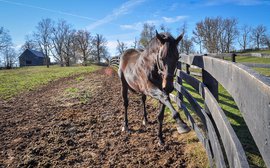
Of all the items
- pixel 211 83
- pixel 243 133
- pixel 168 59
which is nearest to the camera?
pixel 168 59

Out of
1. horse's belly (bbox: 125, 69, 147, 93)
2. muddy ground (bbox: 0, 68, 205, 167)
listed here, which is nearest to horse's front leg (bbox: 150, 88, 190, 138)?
horse's belly (bbox: 125, 69, 147, 93)

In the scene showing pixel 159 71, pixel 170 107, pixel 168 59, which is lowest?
pixel 170 107

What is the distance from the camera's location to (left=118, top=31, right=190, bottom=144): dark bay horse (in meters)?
2.96

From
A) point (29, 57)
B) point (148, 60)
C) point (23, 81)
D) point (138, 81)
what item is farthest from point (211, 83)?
point (29, 57)

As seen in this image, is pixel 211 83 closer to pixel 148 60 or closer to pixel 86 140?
pixel 148 60

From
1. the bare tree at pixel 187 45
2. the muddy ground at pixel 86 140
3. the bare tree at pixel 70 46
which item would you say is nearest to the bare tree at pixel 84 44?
the bare tree at pixel 70 46

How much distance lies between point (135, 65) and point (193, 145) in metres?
1.85

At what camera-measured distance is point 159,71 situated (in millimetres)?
3193

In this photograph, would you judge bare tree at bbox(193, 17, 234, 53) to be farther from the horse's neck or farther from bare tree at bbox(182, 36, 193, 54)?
the horse's neck

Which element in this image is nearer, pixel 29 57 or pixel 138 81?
pixel 138 81

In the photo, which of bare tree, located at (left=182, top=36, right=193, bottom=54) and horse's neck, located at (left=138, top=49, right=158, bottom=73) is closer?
horse's neck, located at (left=138, top=49, right=158, bottom=73)

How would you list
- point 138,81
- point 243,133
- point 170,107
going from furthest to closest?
point 138,81, point 243,133, point 170,107

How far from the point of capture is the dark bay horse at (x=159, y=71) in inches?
116

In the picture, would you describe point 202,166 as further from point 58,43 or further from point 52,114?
point 58,43
